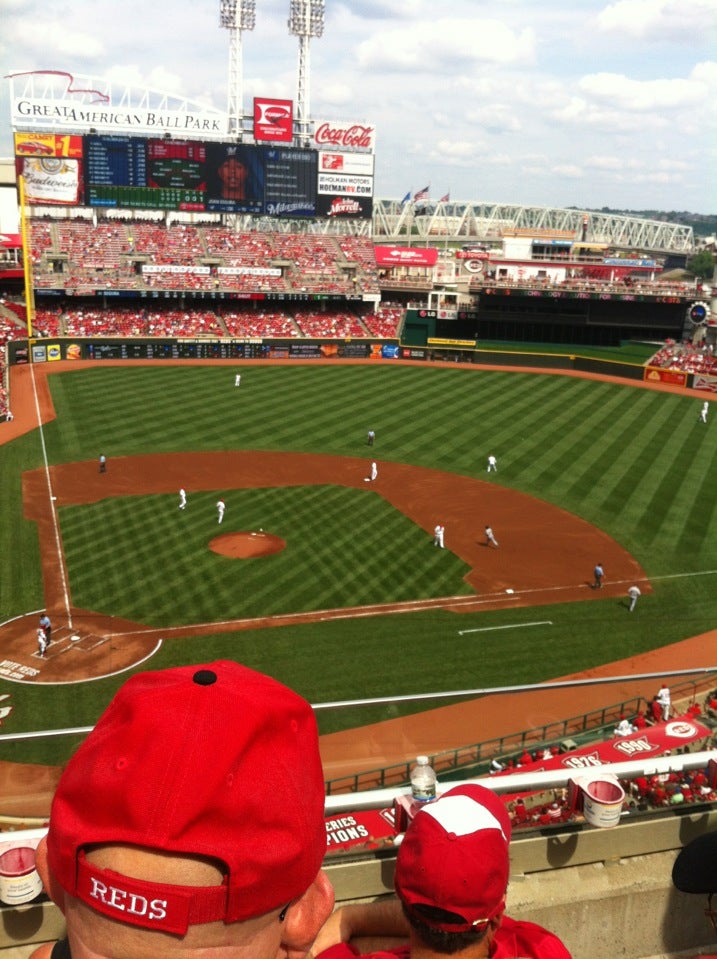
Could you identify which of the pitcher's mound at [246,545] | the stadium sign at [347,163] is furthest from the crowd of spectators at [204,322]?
the pitcher's mound at [246,545]

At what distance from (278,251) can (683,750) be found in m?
66.1

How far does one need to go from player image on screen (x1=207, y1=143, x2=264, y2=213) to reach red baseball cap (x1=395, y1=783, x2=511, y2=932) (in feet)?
229

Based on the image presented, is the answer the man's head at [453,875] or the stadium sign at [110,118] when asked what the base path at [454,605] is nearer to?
the man's head at [453,875]

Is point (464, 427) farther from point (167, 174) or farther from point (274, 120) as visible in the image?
point (274, 120)

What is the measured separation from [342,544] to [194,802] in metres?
24.8

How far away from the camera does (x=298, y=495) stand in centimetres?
3133

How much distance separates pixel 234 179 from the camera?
219 feet

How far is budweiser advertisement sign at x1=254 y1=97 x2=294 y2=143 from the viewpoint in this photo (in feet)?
220

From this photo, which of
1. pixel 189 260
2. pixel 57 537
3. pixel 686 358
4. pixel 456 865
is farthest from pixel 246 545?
pixel 189 260

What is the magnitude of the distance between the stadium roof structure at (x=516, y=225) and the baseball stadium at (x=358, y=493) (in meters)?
28.3

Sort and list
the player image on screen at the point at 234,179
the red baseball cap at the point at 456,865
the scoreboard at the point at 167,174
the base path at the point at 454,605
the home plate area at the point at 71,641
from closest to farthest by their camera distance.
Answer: the red baseball cap at the point at 456,865 < the base path at the point at 454,605 < the home plate area at the point at 71,641 < the scoreboard at the point at 167,174 < the player image on screen at the point at 234,179

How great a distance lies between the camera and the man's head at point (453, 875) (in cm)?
240

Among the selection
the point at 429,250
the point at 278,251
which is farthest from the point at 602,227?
the point at 278,251

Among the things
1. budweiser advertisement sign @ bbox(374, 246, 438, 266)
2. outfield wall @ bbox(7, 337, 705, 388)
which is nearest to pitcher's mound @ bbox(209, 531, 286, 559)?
outfield wall @ bbox(7, 337, 705, 388)
